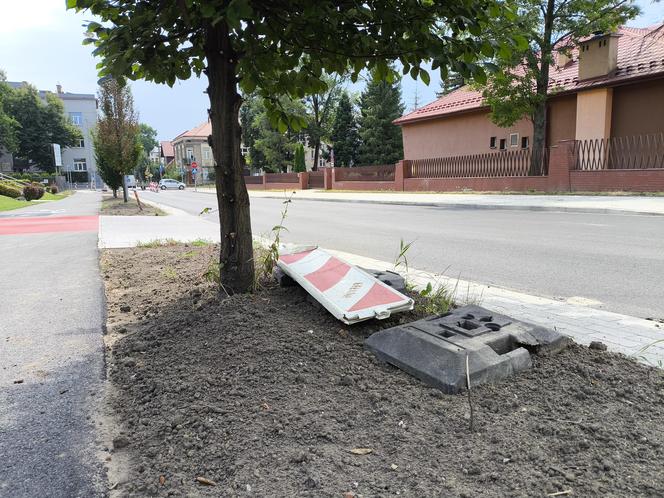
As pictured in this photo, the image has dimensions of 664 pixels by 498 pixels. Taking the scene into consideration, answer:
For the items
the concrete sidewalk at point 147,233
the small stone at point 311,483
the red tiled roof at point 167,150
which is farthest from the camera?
the red tiled roof at point 167,150

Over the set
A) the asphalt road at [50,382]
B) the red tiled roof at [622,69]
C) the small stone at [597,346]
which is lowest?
the asphalt road at [50,382]

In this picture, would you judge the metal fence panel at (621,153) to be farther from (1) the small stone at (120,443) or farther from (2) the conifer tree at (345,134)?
(2) the conifer tree at (345,134)

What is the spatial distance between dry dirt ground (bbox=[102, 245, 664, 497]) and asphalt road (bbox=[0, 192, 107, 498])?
181 millimetres

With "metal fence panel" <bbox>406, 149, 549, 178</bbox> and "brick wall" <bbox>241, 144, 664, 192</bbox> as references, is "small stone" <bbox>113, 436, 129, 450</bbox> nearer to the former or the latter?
"brick wall" <bbox>241, 144, 664, 192</bbox>

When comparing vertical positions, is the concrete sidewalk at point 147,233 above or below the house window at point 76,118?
below

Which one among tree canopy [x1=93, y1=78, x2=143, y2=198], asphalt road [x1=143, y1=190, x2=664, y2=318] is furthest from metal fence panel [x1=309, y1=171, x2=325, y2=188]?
asphalt road [x1=143, y1=190, x2=664, y2=318]

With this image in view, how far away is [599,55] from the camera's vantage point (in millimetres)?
23625

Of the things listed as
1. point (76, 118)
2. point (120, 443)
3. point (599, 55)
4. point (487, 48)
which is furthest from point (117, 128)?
point (76, 118)

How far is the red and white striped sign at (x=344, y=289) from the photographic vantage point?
3449 millimetres

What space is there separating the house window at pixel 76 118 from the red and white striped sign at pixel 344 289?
9527 cm

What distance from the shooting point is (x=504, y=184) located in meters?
24.4

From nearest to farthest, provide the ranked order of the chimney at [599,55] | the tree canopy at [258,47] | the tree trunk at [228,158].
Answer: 1. the tree canopy at [258,47]
2. the tree trunk at [228,158]
3. the chimney at [599,55]

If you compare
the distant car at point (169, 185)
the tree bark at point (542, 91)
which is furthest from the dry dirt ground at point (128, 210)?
the distant car at point (169, 185)

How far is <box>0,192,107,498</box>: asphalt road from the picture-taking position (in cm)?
226
